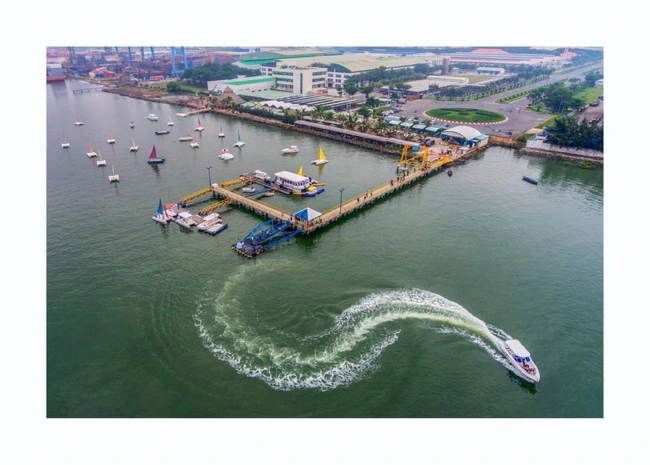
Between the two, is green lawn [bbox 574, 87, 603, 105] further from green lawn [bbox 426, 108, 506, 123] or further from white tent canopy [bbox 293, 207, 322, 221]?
white tent canopy [bbox 293, 207, 322, 221]

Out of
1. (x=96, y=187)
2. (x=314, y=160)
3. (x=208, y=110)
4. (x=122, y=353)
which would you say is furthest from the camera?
(x=208, y=110)

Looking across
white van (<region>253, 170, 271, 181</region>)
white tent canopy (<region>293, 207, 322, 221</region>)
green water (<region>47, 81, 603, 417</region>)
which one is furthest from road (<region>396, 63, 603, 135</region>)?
white tent canopy (<region>293, 207, 322, 221</region>)

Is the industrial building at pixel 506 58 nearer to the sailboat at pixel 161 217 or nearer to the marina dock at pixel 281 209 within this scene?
the marina dock at pixel 281 209

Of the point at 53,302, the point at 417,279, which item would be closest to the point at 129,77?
the point at 53,302

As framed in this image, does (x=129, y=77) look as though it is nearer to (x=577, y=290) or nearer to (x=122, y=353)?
(x=122, y=353)

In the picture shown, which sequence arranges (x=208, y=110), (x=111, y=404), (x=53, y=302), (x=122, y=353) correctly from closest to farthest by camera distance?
(x=111, y=404) → (x=122, y=353) → (x=53, y=302) → (x=208, y=110)
